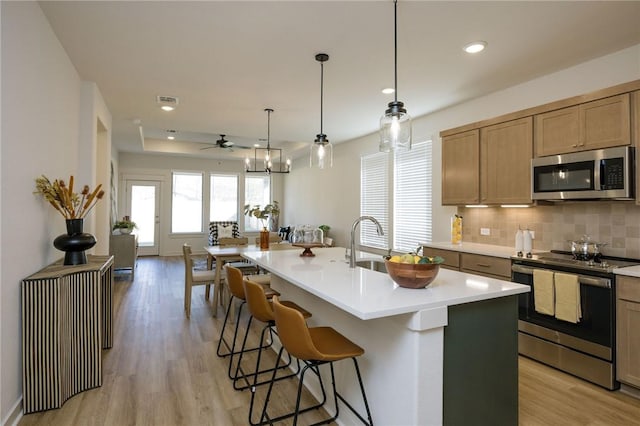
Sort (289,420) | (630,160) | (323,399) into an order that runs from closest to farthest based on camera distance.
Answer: (289,420)
(323,399)
(630,160)

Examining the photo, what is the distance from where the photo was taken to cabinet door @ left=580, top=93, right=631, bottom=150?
269cm

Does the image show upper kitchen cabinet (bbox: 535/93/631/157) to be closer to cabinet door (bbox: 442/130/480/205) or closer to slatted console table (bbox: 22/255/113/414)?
cabinet door (bbox: 442/130/480/205)

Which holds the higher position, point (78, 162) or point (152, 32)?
point (152, 32)

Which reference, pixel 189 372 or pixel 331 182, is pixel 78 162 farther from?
pixel 331 182

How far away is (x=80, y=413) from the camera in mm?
2252

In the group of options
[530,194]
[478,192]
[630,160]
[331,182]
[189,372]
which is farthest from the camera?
[331,182]

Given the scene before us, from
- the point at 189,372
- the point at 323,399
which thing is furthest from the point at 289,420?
the point at 189,372

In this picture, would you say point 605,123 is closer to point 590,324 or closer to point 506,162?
point 506,162

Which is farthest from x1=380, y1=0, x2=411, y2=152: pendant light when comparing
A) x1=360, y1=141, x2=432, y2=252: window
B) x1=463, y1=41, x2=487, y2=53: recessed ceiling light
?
x1=360, y1=141, x2=432, y2=252: window

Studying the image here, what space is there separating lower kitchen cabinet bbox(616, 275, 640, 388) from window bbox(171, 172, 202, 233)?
9.34 meters

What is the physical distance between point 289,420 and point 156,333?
7.10ft

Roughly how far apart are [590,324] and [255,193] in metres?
9.30

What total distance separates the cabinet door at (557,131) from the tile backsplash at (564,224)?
54 centimetres

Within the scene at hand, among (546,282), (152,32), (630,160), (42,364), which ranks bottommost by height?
(42,364)
